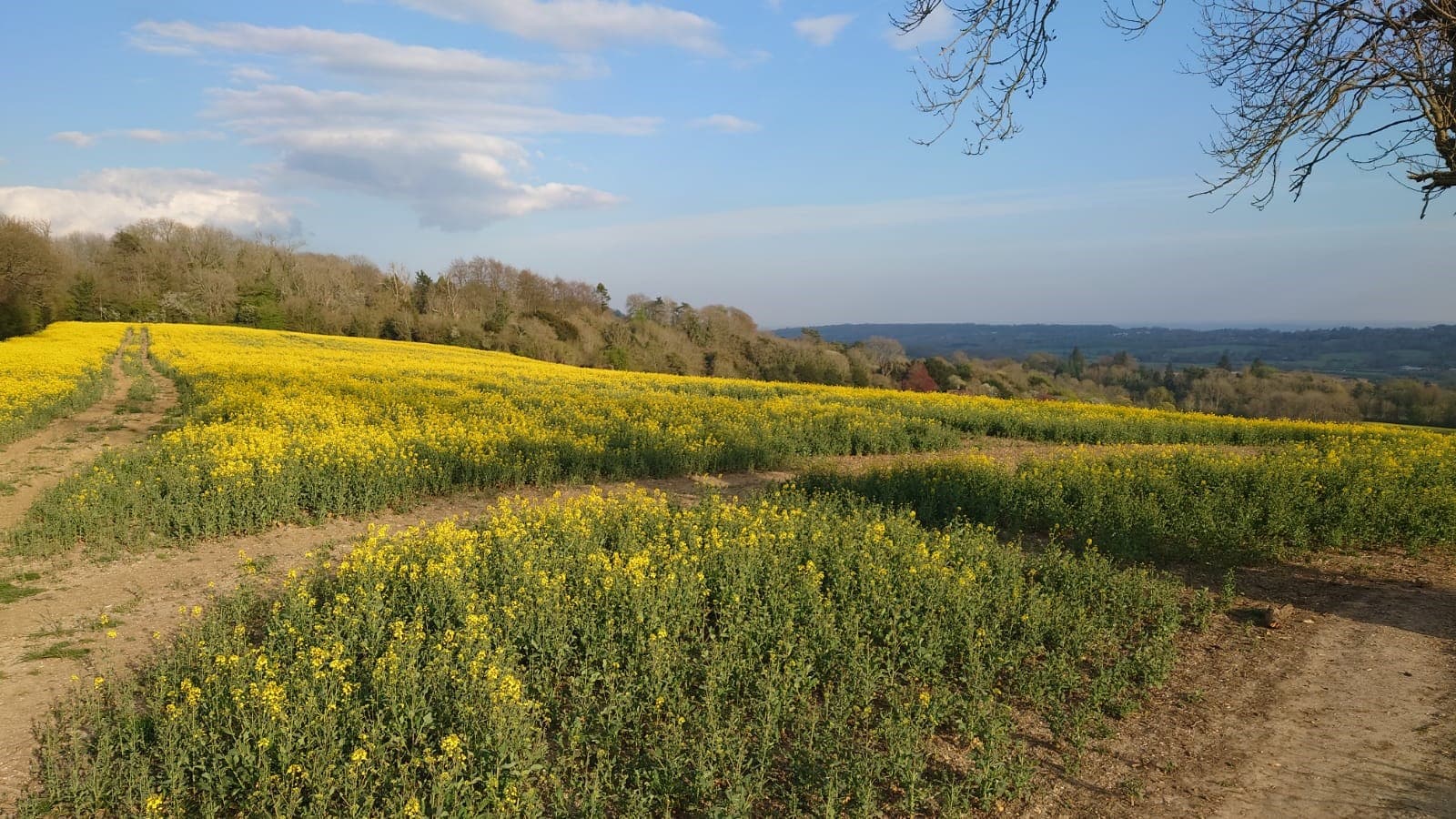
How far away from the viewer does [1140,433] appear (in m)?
20.2

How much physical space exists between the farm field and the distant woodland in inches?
1512

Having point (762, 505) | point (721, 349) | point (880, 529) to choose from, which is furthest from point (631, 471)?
point (721, 349)

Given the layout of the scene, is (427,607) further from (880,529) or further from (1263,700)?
(1263,700)

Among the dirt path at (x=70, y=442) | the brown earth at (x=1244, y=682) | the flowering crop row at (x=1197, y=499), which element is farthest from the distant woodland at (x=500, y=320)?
the brown earth at (x=1244, y=682)

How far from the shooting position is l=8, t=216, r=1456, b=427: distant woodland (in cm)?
4431

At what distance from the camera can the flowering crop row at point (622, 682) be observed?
405 cm

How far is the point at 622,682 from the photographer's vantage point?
5.12 metres

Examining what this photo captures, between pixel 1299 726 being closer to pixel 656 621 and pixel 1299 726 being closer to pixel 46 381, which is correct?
pixel 656 621

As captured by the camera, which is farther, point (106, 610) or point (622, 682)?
point (106, 610)

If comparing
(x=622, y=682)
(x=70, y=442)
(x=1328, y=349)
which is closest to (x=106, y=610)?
(x=622, y=682)

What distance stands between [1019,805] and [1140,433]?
734 inches

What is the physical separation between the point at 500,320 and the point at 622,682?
61633 mm

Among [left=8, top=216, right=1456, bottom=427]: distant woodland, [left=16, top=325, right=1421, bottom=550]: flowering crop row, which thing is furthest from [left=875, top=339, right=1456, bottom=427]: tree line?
[left=16, top=325, right=1421, bottom=550]: flowering crop row

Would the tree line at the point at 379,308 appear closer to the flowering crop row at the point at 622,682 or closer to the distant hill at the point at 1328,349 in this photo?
the distant hill at the point at 1328,349
